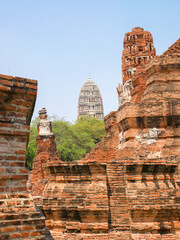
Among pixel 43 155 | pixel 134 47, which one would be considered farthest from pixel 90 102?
pixel 43 155

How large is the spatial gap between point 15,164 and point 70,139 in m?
28.0

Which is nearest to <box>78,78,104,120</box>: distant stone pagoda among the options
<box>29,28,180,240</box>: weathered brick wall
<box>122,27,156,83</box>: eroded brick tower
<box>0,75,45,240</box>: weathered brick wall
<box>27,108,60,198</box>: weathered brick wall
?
<box>122,27,156,83</box>: eroded brick tower

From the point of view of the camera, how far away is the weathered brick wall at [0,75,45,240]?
2883mm

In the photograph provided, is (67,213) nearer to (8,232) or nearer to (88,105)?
(8,232)

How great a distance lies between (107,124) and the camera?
39.8 feet

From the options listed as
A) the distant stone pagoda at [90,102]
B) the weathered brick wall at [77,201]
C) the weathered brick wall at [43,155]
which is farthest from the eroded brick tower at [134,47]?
the distant stone pagoda at [90,102]

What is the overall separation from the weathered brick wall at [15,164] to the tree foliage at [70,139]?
25.2m

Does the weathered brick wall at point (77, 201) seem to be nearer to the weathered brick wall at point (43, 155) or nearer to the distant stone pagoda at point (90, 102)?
the weathered brick wall at point (43, 155)

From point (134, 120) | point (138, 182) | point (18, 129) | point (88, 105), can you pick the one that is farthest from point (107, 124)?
point (88, 105)

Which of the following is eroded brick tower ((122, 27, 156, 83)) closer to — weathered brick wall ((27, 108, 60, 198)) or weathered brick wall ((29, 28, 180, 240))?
weathered brick wall ((27, 108, 60, 198))

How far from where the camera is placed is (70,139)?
31172 millimetres

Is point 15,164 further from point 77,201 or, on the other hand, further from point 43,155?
point 43,155

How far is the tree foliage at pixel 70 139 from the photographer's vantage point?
29828mm

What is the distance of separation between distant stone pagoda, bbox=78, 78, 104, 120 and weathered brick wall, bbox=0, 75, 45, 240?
69381mm
